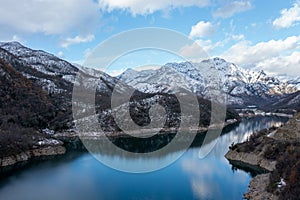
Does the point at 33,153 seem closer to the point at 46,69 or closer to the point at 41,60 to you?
the point at 46,69

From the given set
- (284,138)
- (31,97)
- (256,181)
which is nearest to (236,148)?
(284,138)

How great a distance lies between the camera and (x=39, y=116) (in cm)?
8969

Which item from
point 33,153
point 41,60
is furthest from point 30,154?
point 41,60

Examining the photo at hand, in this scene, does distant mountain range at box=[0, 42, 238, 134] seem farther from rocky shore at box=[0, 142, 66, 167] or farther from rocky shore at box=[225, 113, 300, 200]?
rocky shore at box=[225, 113, 300, 200]

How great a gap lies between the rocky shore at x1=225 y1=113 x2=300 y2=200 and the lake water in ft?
7.08

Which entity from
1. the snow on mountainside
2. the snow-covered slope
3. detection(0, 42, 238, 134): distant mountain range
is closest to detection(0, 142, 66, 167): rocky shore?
detection(0, 42, 238, 134): distant mountain range

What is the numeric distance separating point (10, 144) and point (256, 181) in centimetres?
4159

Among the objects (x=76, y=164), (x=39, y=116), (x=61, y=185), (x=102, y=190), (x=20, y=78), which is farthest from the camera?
(x=20, y=78)

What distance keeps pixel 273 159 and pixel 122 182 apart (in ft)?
72.3

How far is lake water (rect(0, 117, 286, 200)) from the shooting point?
37.1 m

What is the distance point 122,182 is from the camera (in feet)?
140

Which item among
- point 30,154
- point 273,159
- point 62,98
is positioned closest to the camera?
point 273,159

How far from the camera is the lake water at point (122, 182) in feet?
122

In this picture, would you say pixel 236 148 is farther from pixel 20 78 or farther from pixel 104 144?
pixel 20 78
